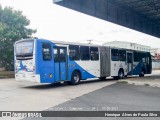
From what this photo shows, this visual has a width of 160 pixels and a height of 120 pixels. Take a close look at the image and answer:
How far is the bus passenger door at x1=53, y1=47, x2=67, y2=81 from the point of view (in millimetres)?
15852

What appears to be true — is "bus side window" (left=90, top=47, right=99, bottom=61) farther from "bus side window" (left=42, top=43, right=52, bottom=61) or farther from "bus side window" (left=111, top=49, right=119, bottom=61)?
"bus side window" (left=42, top=43, right=52, bottom=61)

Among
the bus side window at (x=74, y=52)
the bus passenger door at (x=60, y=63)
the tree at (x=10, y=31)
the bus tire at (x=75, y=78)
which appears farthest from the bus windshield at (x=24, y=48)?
the tree at (x=10, y=31)

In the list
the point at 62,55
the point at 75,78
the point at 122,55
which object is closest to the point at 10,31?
the point at 122,55

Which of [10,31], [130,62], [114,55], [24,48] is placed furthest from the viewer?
[10,31]

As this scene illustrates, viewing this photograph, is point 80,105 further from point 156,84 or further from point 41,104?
point 156,84

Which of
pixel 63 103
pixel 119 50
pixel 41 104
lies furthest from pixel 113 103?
pixel 119 50

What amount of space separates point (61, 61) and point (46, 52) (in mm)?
1469

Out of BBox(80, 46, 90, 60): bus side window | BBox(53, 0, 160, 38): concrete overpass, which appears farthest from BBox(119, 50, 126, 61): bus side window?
BBox(80, 46, 90, 60): bus side window

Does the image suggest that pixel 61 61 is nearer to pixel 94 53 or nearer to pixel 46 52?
pixel 46 52

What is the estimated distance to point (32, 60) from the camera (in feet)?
48.9

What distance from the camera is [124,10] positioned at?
27703 millimetres

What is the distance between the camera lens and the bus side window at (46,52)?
1511 centimetres

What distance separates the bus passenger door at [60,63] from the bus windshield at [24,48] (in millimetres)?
1561

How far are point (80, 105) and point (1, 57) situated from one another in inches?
932
